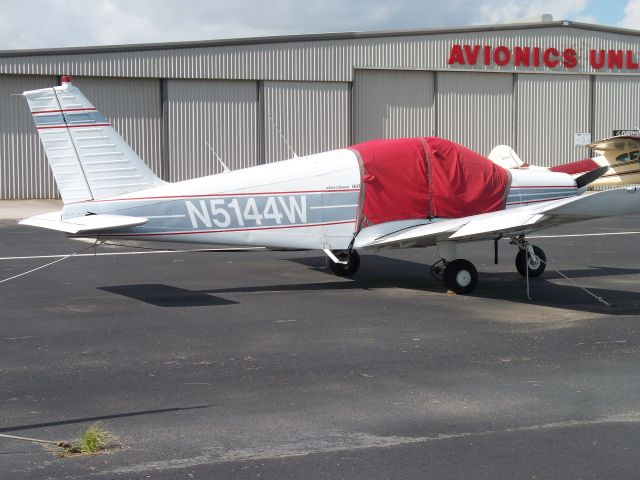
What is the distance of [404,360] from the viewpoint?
8.90 metres

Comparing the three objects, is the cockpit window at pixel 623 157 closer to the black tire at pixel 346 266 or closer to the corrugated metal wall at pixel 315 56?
the corrugated metal wall at pixel 315 56

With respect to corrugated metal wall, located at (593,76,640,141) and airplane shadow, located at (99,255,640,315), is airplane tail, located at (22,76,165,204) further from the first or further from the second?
corrugated metal wall, located at (593,76,640,141)

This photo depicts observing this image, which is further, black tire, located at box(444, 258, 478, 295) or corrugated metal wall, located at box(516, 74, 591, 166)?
corrugated metal wall, located at box(516, 74, 591, 166)

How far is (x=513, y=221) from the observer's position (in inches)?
467

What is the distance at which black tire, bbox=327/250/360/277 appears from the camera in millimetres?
14680

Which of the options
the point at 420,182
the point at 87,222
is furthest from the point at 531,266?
the point at 87,222

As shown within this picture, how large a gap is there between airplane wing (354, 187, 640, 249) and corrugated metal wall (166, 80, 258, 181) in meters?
23.0

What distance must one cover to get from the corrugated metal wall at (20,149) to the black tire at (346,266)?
2210 centimetres

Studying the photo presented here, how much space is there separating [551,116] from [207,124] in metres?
15.5

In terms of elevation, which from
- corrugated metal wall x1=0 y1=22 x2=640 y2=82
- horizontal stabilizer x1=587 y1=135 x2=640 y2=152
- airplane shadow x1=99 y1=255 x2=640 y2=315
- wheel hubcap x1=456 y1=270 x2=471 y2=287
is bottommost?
airplane shadow x1=99 y1=255 x2=640 y2=315

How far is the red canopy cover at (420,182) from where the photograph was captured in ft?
44.0

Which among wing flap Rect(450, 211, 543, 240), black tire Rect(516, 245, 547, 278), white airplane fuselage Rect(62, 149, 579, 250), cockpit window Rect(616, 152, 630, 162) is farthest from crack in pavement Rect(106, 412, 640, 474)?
cockpit window Rect(616, 152, 630, 162)

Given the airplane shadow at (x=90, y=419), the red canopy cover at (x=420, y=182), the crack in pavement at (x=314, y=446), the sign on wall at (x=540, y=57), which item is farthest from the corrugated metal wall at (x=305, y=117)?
the crack in pavement at (x=314, y=446)

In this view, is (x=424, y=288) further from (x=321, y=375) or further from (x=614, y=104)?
(x=614, y=104)
